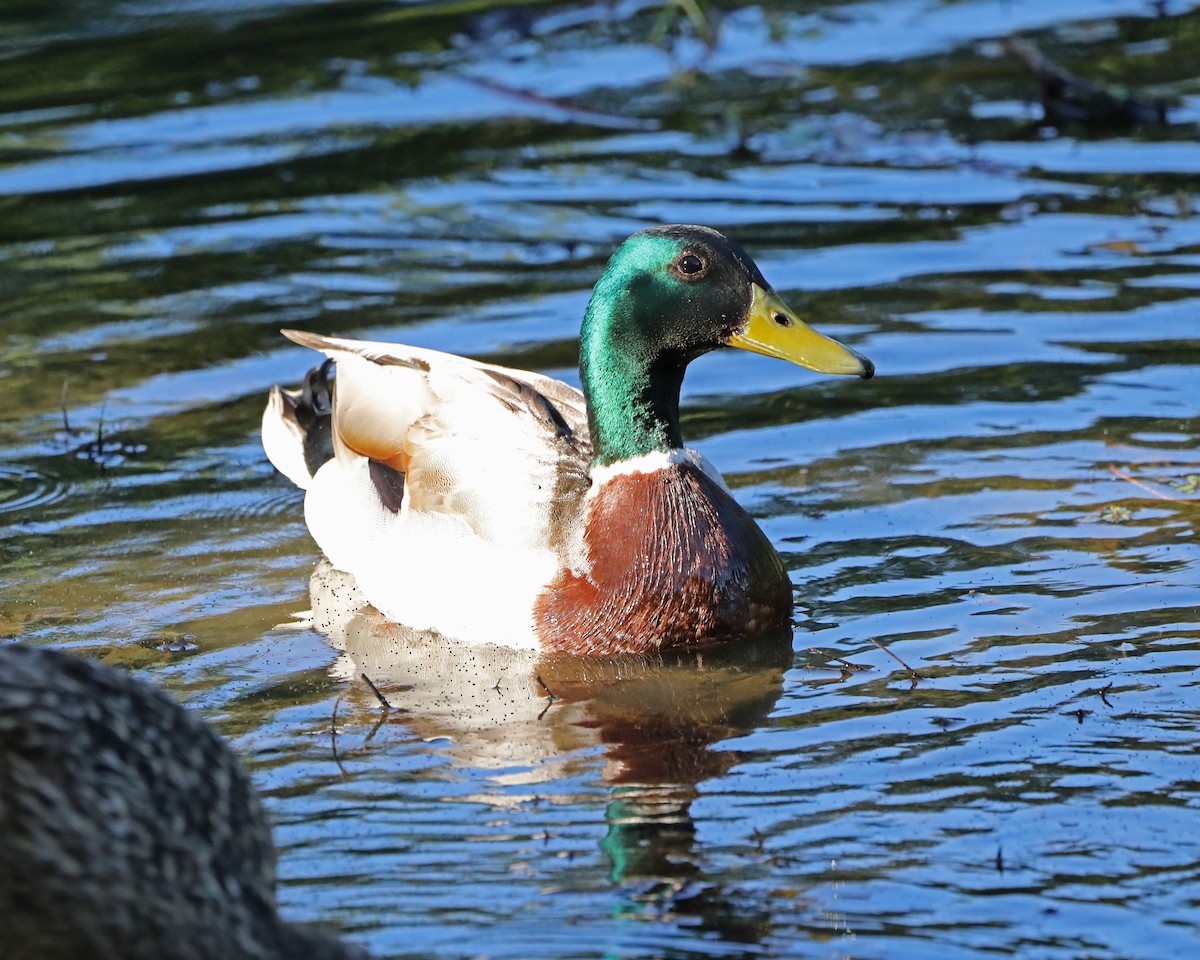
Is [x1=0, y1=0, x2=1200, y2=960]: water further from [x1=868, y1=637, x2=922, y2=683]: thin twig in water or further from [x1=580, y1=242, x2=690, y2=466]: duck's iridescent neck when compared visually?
[x1=580, y1=242, x2=690, y2=466]: duck's iridescent neck

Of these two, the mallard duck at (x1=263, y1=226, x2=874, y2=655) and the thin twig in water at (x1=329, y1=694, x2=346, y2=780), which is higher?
the mallard duck at (x1=263, y1=226, x2=874, y2=655)

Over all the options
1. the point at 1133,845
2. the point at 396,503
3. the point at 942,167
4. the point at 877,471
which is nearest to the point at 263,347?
the point at 396,503

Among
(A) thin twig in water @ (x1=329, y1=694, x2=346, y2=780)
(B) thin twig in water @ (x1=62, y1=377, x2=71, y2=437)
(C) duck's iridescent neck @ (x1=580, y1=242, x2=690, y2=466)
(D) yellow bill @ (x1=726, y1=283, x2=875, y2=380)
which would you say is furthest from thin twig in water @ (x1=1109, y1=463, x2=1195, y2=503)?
(B) thin twig in water @ (x1=62, y1=377, x2=71, y2=437)

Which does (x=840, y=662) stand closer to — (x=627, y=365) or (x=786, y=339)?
(x=786, y=339)

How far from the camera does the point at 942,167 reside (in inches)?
478

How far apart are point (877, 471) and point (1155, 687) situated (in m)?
2.28

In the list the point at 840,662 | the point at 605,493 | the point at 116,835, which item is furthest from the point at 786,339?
the point at 116,835

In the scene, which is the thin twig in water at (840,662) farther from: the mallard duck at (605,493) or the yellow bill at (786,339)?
the yellow bill at (786,339)

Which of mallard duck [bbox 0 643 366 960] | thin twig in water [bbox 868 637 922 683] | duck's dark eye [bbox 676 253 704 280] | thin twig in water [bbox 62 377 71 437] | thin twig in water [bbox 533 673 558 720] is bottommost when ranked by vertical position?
thin twig in water [bbox 533 673 558 720]

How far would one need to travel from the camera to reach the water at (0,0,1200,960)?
5.55m

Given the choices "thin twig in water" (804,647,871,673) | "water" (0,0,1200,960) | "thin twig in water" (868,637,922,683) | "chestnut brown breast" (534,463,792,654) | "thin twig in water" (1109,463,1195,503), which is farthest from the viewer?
"thin twig in water" (1109,463,1195,503)

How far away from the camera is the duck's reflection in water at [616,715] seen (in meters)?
5.59

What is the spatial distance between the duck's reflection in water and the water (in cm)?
2

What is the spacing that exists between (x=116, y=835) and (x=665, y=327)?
3.63 m
